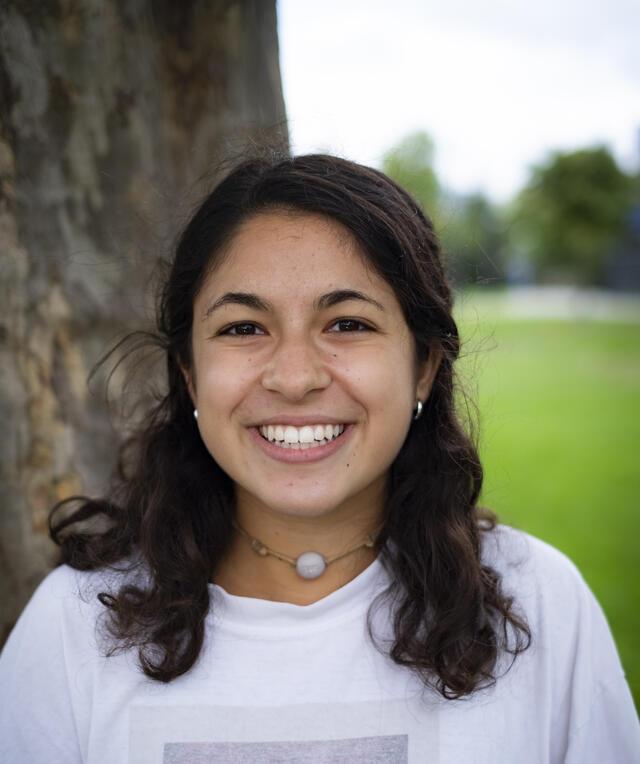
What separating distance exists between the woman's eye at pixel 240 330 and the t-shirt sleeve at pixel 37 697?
0.82 m

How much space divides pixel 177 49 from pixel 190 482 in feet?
5.14

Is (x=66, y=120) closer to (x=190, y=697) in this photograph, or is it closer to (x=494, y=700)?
(x=190, y=697)

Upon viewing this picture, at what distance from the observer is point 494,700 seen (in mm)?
1902

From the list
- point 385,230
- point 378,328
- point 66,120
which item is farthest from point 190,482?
point 66,120

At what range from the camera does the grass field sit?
14.4 feet

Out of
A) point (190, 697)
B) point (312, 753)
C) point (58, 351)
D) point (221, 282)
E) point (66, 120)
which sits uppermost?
point (66, 120)

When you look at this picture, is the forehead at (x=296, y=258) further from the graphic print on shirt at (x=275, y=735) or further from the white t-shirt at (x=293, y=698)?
the graphic print on shirt at (x=275, y=735)

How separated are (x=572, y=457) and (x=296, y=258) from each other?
9.01 m

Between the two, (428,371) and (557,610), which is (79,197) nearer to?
(428,371)

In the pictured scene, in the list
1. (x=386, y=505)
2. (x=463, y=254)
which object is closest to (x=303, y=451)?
(x=386, y=505)

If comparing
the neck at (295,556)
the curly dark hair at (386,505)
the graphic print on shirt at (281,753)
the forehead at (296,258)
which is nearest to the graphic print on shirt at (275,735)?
the graphic print on shirt at (281,753)

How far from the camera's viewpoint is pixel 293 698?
1.84 metres

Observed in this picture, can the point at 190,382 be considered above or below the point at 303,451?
above

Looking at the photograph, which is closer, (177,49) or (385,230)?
(385,230)
